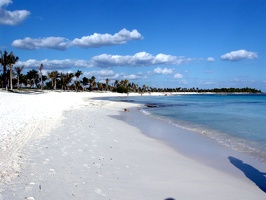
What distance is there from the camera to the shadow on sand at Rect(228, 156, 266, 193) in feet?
24.1

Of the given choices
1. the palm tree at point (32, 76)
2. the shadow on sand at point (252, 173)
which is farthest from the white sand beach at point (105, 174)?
the palm tree at point (32, 76)

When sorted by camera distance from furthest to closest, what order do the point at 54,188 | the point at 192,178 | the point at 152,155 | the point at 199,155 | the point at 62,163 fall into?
the point at 199,155
the point at 152,155
the point at 62,163
the point at 192,178
the point at 54,188

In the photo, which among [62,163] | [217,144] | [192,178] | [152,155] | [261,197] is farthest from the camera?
[217,144]

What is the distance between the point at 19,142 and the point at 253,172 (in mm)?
8521

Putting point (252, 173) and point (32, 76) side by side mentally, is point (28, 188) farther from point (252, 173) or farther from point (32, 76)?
point (32, 76)

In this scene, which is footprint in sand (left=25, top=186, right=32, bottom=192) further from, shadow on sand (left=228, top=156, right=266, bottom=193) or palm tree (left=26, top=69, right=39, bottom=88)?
palm tree (left=26, top=69, right=39, bottom=88)

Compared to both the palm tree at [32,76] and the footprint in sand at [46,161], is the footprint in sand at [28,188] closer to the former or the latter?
the footprint in sand at [46,161]

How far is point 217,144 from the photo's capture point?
1356 cm


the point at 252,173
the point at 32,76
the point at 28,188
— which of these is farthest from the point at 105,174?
the point at 32,76

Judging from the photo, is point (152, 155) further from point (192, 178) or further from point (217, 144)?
point (217, 144)

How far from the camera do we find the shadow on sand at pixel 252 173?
735 cm

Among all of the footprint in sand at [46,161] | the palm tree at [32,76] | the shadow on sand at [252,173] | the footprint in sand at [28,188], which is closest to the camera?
the footprint in sand at [28,188]

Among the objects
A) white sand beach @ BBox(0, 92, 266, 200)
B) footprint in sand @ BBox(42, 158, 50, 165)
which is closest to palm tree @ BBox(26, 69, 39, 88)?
white sand beach @ BBox(0, 92, 266, 200)

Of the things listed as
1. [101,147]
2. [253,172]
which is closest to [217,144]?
[253,172]
